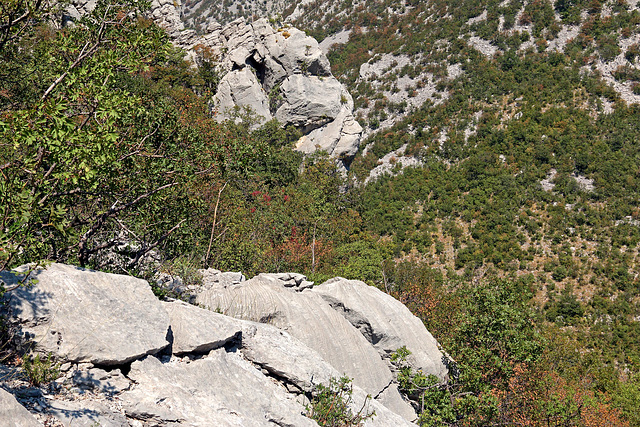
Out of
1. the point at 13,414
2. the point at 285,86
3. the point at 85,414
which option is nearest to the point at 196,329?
the point at 85,414

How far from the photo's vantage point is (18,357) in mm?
7457

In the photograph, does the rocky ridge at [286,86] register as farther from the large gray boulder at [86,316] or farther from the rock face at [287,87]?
the large gray boulder at [86,316]

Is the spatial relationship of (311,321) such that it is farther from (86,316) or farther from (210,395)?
(86,316)

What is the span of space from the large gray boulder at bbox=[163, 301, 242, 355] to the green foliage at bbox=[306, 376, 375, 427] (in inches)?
101

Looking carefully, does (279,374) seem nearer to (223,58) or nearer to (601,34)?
(223,58)

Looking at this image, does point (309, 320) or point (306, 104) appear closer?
point (309, 320)

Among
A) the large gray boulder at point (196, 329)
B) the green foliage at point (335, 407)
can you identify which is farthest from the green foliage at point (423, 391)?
the large gray boulder at point (196, 329)

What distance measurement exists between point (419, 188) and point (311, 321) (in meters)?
46.7

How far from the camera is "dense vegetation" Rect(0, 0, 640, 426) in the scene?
9.52 m

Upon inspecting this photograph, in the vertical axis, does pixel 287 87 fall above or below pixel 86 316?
below

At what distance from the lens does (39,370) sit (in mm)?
7266

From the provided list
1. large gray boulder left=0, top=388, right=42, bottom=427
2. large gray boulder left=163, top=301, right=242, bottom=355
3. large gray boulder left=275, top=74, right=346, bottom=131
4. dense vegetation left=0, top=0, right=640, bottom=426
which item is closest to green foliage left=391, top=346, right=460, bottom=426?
dense vegetation left=0, top=0, right=640, bottom=426

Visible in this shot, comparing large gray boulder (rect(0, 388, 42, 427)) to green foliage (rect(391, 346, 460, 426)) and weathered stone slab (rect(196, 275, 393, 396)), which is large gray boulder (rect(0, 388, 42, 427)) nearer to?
weathered stone slab (rect(196, 275, 393, 396))

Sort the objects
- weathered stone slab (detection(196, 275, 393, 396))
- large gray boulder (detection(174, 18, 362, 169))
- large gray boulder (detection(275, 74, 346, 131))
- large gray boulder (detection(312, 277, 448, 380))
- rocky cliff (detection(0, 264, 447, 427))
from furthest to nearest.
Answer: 1. large gray boulder (detection(275, 74, 346, 131))
2. large gray boulder (detection(174, 18, 362, 169))
3. large gray boulder (detection(312, 277, 448, 380))
4. weathered stone slab (detection(196, 275, 393, 396))
5. rocky cliff (detection(0, 264, 447, 427))
